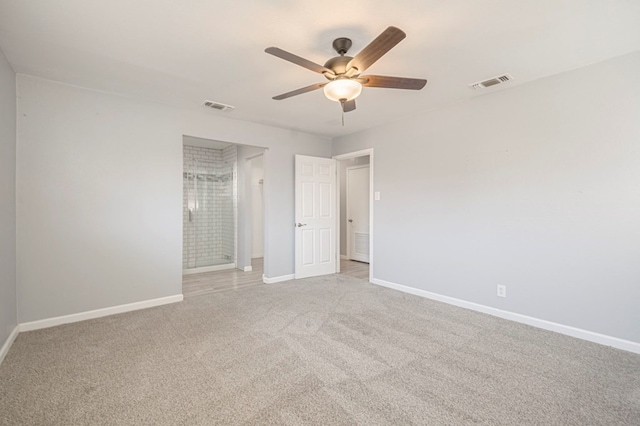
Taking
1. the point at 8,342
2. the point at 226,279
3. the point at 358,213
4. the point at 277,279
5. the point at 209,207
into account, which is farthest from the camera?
the point at 358,213

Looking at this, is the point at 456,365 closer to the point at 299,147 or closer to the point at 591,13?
the point at 591,13

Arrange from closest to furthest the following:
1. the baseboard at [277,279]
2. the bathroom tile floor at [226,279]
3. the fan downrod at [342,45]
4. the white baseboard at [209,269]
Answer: the fan downrod at [342,45] < the bathroom tile floor at [226,279] < the baseboard at [277,279] < the white baseboard at [209,269]

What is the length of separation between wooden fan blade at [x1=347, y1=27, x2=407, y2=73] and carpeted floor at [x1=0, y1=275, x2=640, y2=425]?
219cm

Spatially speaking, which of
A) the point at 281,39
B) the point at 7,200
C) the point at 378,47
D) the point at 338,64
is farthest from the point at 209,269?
the point at 378,47

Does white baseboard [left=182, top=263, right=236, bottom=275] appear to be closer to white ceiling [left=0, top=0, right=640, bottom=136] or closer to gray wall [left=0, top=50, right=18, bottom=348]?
gray wall [left=0, top=50, right=18, bottom=348]

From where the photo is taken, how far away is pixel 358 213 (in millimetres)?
6773

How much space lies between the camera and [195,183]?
5.73 m

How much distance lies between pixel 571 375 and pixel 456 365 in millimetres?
789

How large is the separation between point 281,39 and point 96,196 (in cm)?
265

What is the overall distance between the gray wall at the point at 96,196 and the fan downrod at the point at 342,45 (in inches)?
90.0

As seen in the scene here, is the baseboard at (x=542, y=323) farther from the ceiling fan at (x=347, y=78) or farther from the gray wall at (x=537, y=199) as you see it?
the ceiling fan at (x=347, y=78)

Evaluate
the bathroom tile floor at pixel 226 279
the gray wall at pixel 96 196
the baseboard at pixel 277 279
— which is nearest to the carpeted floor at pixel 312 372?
the gray wall at pixel 96 196

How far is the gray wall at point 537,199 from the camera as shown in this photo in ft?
8.21

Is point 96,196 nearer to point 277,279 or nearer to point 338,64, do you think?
point 277,279
